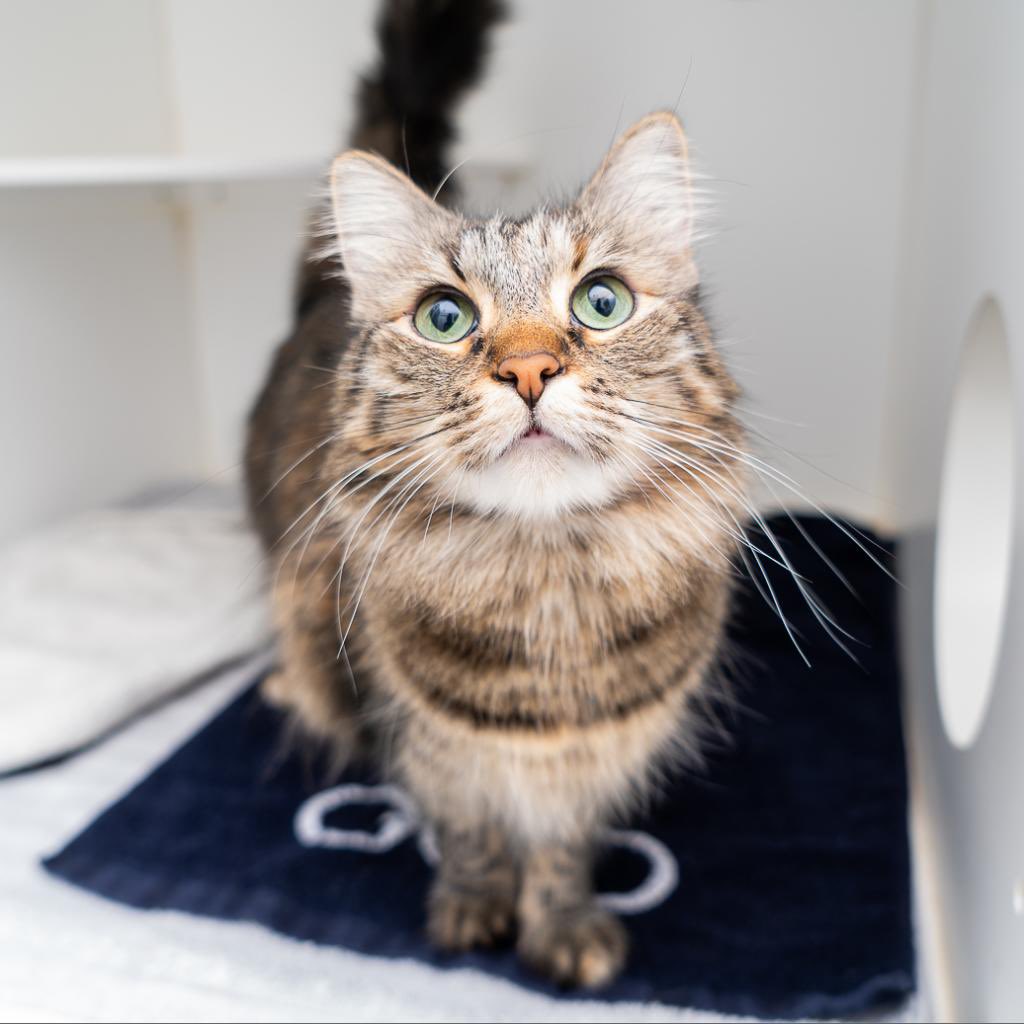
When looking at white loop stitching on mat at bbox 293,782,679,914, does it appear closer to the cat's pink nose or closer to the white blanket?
the white blanket

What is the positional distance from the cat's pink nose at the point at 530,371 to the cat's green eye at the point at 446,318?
13 centimetres

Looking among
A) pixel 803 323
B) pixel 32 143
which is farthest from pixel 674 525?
pixel 32 143

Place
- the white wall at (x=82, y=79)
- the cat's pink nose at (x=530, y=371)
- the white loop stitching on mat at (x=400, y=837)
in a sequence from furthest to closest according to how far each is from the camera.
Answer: the white wall at (x=82, y=79)
the white loop stitching on mat at (x=400, y=837)
the cat's pink nose at (x=530, y=371)

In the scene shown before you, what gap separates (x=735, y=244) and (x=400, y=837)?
0.96m

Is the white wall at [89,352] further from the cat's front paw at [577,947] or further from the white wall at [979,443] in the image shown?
the white wall at [979,443]

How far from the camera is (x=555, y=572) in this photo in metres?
0.86

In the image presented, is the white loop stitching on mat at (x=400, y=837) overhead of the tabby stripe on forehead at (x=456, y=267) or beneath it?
beneath

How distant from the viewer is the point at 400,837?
A: 3.84 ft

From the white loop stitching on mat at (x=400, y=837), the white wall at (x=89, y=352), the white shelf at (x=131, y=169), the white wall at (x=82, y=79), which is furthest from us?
the white wall at (x=89, y=352)

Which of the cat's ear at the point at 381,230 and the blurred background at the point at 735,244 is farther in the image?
the blurred background at the point at 735,244

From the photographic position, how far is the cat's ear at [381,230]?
87 cm

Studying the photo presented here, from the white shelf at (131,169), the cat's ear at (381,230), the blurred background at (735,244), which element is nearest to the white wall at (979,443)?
the blurred background at (735,244)

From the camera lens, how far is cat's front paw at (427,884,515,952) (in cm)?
100

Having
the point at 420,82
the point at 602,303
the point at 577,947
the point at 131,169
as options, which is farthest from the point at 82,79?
the point at 577,947
